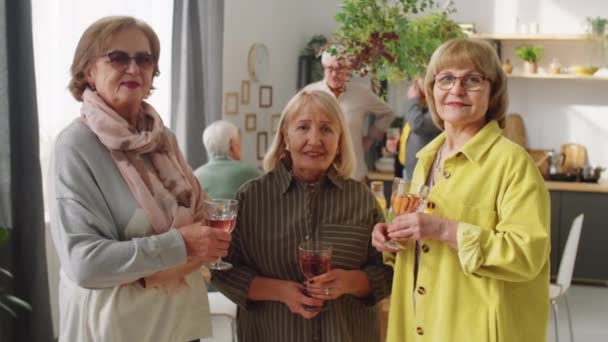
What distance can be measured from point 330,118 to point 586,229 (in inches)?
179

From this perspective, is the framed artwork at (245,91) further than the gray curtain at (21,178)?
Yes

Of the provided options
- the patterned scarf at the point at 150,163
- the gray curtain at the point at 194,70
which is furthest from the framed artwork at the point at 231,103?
the patterned scarf at the point at 150,163

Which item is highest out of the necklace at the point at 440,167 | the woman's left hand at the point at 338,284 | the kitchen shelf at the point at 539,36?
the kitchen shelf at the point at 539,36

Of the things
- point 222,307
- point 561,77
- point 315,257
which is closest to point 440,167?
point 315,257

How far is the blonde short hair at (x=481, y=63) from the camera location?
185cm

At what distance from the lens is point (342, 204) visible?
6.97 feet

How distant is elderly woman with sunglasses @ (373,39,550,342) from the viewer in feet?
5.72

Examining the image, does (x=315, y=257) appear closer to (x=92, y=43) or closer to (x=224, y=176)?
(x=92, y=43)

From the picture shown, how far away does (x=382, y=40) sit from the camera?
3.24m

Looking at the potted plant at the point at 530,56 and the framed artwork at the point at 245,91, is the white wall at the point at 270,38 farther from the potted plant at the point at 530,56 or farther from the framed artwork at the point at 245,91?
the potted plant at the point at 530,56

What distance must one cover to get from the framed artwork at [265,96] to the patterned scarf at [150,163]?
4.17 meters

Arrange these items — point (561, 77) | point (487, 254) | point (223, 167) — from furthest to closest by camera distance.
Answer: point (561, 77)
point (223, 167)
point (487, 254)

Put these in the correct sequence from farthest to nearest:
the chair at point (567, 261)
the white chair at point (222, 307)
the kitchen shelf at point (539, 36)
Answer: the kitchen shelf at point (539, 36) → the chair at point (567, 261) → the white chair at point (222, 307)

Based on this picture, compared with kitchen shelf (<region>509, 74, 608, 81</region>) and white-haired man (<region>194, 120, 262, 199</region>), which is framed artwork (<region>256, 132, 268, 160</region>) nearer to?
white-haired man (<region>194, 120, 262, 199</region>)
